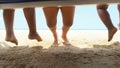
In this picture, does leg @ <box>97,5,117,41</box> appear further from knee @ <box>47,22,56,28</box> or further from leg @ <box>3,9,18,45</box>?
leg @ <box>3,9,18,45</box>

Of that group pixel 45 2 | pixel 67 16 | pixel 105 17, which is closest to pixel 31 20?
pixel 67 16

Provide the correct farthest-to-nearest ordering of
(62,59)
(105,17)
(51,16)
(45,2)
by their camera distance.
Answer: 1. (51,16)
2. (105,17)
3. (62,59)
4. (45,2)

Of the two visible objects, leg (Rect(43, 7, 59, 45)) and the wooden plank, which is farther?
leg (Rect(43, 7, 59, 45))

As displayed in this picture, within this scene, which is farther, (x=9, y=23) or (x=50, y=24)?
(x=50, y=24)

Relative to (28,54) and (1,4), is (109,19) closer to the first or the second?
(28,54)

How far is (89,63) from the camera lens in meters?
1.77

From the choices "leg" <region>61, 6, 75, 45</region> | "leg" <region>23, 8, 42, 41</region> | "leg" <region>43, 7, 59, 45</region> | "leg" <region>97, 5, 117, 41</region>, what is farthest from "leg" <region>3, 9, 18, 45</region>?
"leg" <region>97, 5, 117, 41</region>

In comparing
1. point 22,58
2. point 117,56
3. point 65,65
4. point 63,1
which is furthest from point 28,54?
point 63,1

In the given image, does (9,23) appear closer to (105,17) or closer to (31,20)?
(31,20)

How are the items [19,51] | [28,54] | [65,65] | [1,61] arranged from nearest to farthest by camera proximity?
[65,65] → [1,61] → [28,54] → [19,51]

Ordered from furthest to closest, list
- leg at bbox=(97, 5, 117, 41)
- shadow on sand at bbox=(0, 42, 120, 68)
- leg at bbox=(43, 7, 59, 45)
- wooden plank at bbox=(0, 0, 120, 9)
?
leg at bbox=(43, 7, 59, 45), leg at bbox=(97, 5, 117, 41), shadow on sand at bbox=(0, 42, 120, 68), wooden plank at bbox=(0, 0, 120, 9)

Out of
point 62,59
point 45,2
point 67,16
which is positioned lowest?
point 62,59

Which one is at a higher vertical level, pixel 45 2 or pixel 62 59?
pixel 45 2

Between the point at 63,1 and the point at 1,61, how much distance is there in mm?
673
